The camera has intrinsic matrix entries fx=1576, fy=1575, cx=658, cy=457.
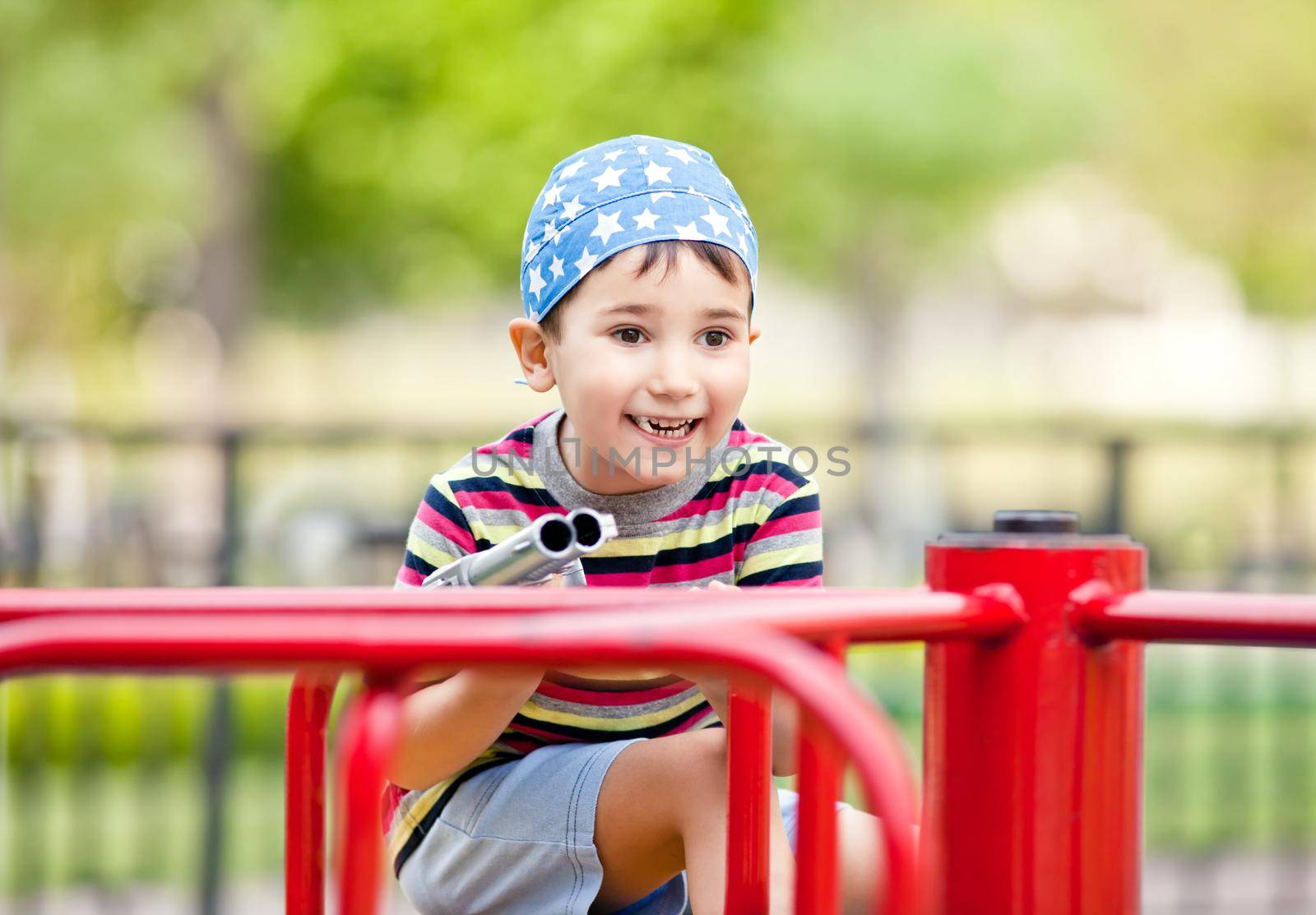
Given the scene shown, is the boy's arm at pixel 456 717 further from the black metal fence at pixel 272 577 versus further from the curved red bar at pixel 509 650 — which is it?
the black metal fence at pixel 272 577

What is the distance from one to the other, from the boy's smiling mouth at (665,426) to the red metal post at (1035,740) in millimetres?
401

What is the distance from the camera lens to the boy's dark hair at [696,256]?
6.08 ft

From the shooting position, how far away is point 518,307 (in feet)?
59.2

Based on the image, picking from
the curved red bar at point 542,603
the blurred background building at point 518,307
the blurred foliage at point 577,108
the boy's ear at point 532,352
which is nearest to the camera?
the curved red bar at point 542,603

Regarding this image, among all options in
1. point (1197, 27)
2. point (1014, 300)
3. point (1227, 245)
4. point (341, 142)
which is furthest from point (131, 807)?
point (1014, 300)

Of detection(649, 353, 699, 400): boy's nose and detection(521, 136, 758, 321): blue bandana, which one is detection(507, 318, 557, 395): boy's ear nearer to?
detection(521, 136, 758, 321): blue bandana

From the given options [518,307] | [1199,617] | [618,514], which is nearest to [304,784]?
[618,514]

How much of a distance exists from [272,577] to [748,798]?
134 inches

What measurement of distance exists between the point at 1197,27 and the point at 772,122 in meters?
4.65

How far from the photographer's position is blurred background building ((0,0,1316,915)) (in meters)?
4.80

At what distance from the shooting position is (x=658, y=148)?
1.96m

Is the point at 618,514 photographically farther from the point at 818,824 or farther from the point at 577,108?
the point at 577,108

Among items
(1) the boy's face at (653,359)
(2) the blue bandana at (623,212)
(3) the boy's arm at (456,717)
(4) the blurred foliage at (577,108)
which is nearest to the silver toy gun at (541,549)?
(3) the boy's arm at (456,717)

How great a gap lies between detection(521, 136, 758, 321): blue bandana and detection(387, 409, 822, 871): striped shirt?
0.73 ft
